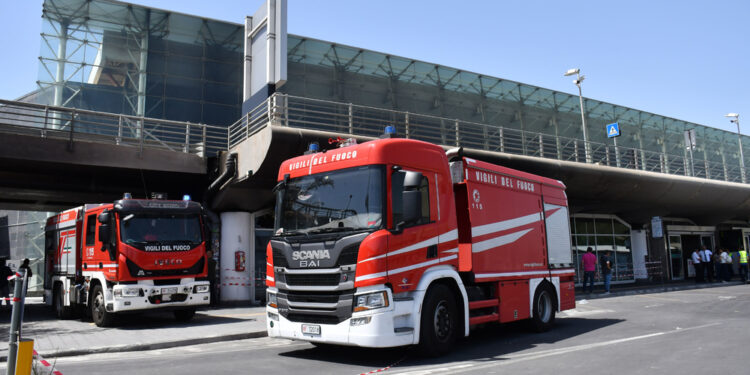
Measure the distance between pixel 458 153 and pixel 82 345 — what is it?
23.8 feet

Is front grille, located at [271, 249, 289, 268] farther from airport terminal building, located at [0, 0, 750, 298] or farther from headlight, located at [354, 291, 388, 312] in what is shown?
airport terminal building, located at [0, 0, 750, 298]

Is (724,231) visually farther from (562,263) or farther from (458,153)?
(458,153)

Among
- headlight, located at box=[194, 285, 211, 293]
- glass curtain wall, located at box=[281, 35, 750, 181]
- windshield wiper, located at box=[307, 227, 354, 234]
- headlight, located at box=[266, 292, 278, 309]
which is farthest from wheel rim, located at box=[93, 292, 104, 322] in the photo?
glass curtain wall, located at box=[281, 35, 750, 181]

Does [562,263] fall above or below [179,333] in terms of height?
above

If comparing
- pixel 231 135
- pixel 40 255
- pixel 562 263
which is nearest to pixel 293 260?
pixel 562 263

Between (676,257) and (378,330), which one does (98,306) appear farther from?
(676,257)

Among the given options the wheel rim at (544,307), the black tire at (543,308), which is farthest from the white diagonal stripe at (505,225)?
the wheel rim at (544,307)

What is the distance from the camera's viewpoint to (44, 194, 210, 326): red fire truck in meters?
12.3

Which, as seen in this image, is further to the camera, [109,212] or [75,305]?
[75,305]

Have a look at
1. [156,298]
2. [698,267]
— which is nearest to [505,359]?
[156,298]

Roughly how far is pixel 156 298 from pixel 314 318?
256 inches

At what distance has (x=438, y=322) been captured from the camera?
25.9 feet

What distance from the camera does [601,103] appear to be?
3700 cm

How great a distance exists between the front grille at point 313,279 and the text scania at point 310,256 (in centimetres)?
16
